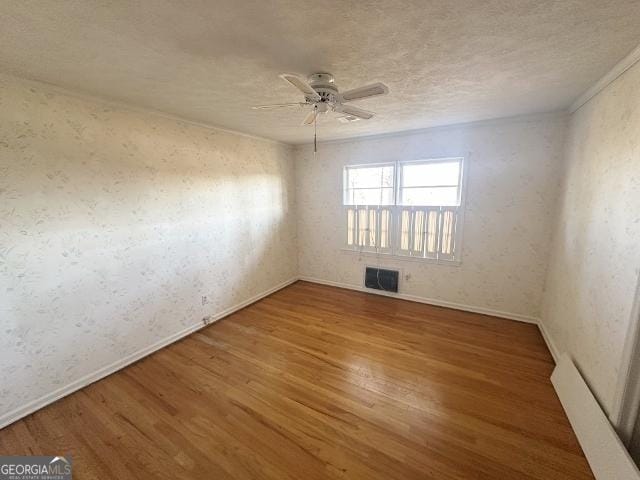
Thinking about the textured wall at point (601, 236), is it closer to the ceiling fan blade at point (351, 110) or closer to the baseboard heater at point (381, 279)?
the ceiling fan blade at point (351, 110)

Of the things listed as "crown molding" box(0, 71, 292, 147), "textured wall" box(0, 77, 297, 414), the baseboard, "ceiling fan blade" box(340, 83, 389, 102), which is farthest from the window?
"ceiling fan blade" box(340, 83, 389, 102)

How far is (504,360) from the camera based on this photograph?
7.92ft

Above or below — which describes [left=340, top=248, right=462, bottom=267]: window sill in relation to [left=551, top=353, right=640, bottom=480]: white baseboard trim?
above

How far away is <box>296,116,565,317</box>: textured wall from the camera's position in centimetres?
286

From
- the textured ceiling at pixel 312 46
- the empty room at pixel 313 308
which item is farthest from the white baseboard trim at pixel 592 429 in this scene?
the textured ceiling at pixel 312 46

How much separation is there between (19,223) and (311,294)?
10.6ft

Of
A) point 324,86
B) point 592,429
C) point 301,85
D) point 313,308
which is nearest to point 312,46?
point 301,85

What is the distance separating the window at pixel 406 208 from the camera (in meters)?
3.39

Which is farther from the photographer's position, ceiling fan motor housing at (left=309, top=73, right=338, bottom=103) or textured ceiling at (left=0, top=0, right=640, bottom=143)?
ceiling fan motor housing at (left=309, top=73, right=338, bottom=103)

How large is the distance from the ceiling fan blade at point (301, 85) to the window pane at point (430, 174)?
2.26 meters

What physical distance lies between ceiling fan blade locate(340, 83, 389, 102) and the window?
2.21m

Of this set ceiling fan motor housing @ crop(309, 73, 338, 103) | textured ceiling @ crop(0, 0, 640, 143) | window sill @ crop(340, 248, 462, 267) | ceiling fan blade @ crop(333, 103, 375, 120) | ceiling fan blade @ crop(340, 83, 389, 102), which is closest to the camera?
Result: textured ceiling @ crop(0, 0, 640, 143)

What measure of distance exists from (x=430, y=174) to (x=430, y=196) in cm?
30

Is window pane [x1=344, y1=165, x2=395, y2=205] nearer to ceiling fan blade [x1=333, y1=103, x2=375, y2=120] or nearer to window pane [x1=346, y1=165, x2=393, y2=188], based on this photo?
window pane [x1=346, y1=165, x2=393, y2=188]
